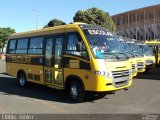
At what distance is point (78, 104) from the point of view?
1055 centimetres

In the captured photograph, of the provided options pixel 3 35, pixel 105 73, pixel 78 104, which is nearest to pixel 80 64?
pixel 105 73

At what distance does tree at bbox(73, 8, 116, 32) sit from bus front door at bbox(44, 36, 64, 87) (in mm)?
28136

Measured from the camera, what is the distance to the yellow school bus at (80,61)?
10289 mm

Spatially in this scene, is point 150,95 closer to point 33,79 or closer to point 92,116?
point 92,116

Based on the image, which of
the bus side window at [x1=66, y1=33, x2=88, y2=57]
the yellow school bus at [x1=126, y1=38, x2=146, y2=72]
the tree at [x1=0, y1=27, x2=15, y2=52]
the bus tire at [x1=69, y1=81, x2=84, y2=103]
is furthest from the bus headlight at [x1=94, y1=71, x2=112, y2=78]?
the tree at [x1=0, y1=27, x2=15, y2=52]

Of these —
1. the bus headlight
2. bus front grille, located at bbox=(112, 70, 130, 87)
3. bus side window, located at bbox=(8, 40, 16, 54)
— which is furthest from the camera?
bus side window, located at bbox=(8, 40, 16, 54)

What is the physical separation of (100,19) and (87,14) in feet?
6.42

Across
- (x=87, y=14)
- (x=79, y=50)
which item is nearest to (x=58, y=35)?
(x=79, y=50)

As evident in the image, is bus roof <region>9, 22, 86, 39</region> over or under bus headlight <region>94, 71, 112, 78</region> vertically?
over

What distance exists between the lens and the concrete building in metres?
80.1

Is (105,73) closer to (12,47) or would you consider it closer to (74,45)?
(74,45)

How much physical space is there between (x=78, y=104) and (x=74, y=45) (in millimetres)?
2040

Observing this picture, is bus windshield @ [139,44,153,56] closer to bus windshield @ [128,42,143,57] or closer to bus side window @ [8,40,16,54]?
bus windshield @ [128,42,143,57]

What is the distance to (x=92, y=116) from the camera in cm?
880
